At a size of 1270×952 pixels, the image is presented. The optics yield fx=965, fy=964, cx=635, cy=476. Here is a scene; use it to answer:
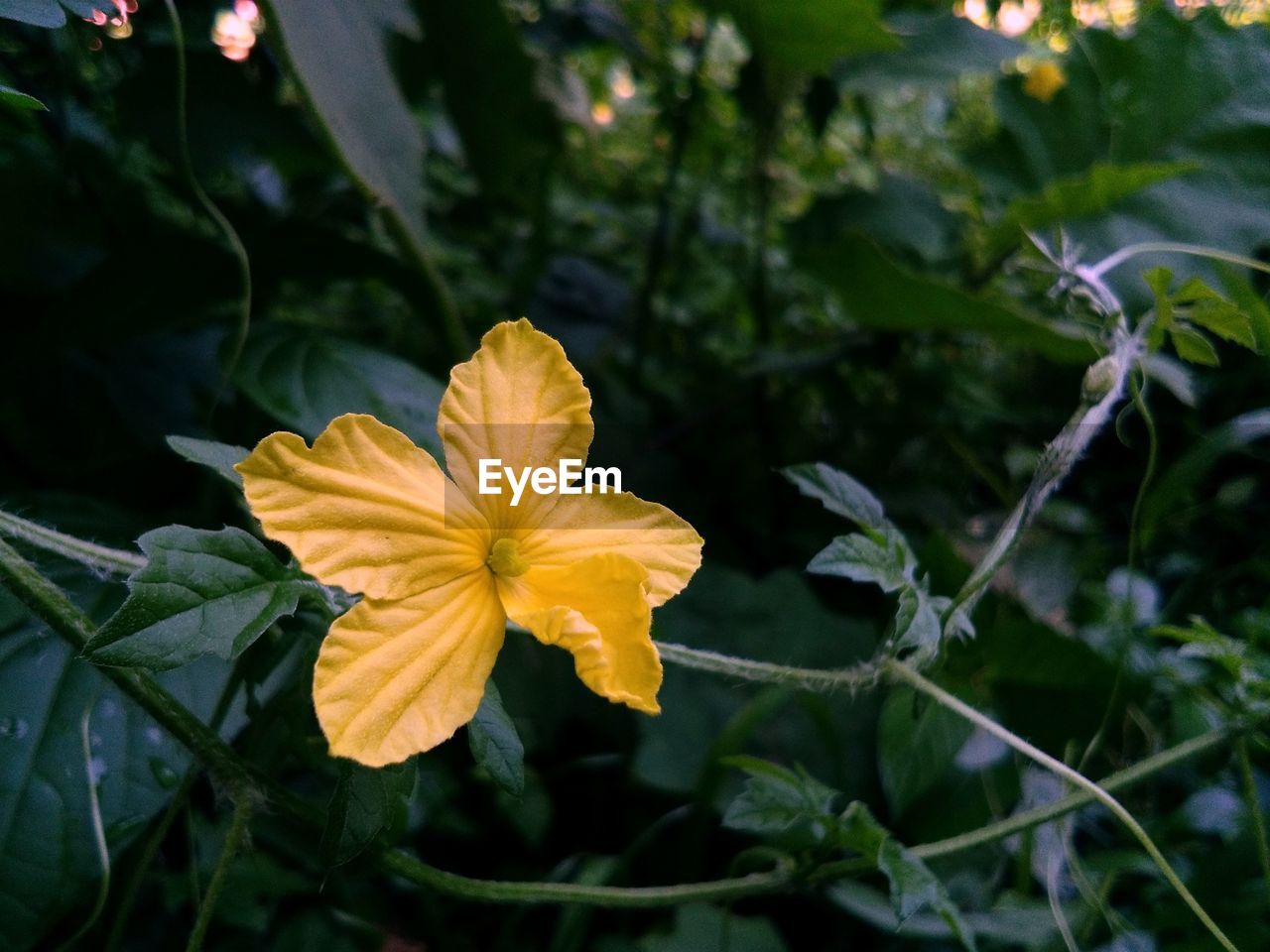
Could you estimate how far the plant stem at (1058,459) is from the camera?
560mm

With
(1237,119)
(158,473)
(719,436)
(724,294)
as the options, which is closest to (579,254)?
(724,294)

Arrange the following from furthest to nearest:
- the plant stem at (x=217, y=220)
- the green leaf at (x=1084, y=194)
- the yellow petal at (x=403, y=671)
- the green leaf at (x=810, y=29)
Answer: the green leaf at (x=810, y=29)
the green leaf at (x=1084, y=194)
the plant stem at (x=217, y=220)
the yellow petal at (x=403, y=671)

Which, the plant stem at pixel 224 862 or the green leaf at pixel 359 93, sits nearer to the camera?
the plant stem at pixel 224 862

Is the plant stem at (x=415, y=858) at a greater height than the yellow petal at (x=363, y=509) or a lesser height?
lesser

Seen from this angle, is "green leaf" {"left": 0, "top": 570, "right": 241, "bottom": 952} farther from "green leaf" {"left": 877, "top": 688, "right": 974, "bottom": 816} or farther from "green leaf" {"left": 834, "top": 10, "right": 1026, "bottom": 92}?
"green leaf" {"left": 834, "top": 10, "right": 1026, "bottom": 92}

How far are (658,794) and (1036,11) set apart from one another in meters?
1.49

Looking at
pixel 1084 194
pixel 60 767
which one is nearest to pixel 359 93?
pixel 60 767

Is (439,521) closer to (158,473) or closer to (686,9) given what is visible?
(158,473)

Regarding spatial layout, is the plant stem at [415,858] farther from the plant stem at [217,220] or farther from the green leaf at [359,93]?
the green leaf at [359,93]

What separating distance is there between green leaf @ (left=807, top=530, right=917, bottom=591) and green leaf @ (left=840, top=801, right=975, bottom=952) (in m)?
0.14

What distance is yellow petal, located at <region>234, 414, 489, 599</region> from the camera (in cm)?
38

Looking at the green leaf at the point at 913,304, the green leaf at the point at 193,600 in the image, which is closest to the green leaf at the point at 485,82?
the green leaf at the point at 913,304

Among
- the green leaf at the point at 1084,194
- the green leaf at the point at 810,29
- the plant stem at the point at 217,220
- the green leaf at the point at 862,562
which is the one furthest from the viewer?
the green leaf at the point at 810,29

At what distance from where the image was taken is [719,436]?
1.36 m
